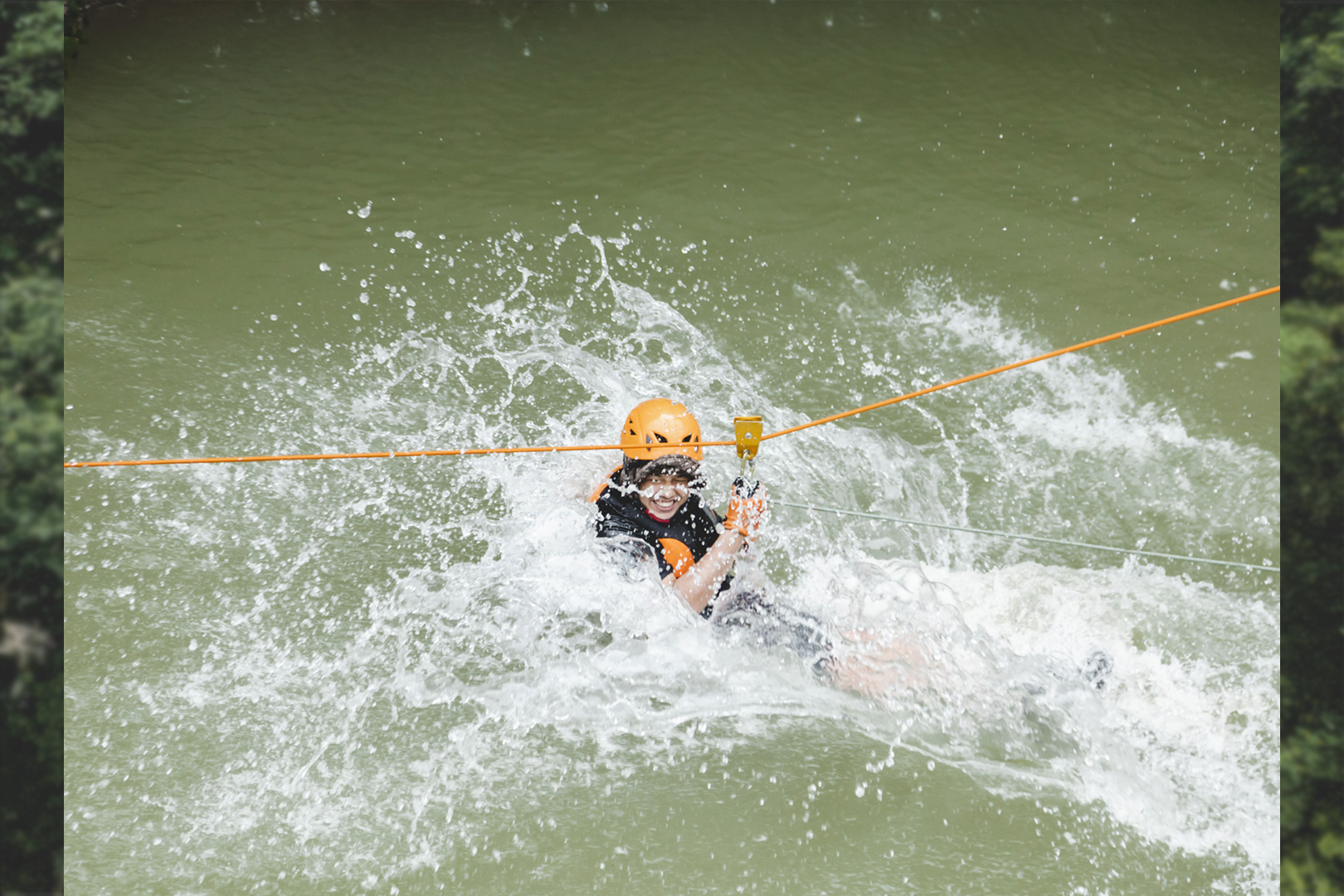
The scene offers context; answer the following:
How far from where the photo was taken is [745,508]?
11.9ft

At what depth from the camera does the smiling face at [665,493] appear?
12.5 ft

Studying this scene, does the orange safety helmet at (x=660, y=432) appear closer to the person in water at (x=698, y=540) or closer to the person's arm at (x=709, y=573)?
the person in water at (x=698, y=540)

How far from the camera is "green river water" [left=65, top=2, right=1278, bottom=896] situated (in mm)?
3637

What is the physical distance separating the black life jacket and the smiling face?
0.06 metres

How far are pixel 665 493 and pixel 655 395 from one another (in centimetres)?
169

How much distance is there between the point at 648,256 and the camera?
22.3 feet

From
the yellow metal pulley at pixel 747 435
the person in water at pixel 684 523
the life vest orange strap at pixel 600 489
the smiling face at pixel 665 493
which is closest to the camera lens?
the yellow metal pulley at pixel 747 435

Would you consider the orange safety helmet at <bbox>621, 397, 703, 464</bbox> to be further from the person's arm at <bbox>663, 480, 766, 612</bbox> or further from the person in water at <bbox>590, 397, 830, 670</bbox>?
the person's arm at <bbox>663, 480, 766, 612</bbox>

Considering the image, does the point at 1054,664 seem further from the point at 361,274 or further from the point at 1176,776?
the point at 361,274

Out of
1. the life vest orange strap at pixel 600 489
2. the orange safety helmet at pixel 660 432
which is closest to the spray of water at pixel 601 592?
the life vest orange strap at pixel 600 489

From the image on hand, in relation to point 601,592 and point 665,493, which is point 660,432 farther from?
point 601,592

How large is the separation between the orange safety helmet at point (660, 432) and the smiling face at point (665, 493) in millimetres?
93

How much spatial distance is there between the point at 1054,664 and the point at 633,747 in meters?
1.85

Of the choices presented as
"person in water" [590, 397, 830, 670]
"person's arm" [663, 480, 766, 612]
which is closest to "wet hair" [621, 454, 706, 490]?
"person in water" [590, 397, 830, 670]
